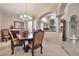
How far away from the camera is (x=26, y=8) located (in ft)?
9.45

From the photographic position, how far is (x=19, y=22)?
9.58 ft

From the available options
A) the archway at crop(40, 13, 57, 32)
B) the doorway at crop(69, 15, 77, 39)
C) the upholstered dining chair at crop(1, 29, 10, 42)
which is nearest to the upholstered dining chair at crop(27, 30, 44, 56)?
the archway at crop(40, 13, 57, 32)

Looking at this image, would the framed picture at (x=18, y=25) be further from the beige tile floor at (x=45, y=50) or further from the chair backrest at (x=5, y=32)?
the beige tile floor at (x=45, y=50)

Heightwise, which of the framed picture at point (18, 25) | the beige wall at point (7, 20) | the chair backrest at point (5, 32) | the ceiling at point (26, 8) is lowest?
the chair backrest at point (5, 32)

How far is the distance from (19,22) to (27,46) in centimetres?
48

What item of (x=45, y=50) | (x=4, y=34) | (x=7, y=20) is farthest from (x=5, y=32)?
(x=45, y=50)

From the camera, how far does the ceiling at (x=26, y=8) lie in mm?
2843

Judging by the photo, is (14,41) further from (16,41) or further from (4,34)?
(4,34)

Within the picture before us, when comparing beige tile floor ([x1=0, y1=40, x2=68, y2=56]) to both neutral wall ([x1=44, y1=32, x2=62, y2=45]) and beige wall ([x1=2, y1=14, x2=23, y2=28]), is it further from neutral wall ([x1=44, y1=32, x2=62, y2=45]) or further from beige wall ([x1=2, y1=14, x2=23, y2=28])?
beige wall ([x1=2, y1=14, x2=23, y2=28])

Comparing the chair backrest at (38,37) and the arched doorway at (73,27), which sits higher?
the arched doorway at (73,27)

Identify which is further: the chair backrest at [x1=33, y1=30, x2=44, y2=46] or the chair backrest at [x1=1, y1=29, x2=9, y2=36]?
the chair backrest at [x1=33, y1=30, x2=44, y2=46]

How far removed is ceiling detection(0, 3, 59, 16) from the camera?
2.84m

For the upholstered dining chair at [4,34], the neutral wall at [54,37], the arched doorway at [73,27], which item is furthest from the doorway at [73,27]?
the upholstered dining chair at [4,34]

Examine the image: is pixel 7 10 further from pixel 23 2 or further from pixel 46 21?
pixel 46 21
